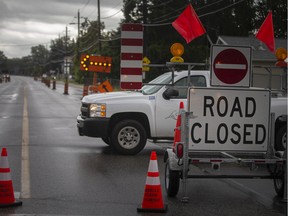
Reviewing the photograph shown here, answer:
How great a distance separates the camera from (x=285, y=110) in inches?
429

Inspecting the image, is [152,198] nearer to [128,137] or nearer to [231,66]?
[231,66]

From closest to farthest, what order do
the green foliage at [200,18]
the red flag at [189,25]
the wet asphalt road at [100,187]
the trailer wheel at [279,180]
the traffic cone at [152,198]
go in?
the traffic cone at [152,198]
the wet asphalt road at [100,187]
the trailer wheel at [279,180]
the red flag at [189,25]
the green foliage at [200,18]

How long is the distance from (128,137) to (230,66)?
4.46 meters

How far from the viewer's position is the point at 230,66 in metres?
7.16

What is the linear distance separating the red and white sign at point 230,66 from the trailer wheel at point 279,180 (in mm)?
1286

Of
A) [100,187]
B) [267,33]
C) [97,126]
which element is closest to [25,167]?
[100,187]

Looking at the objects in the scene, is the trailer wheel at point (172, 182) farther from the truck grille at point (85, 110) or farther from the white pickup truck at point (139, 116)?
the truck grille at point (85, 110)

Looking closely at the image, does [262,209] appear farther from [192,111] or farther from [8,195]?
[8,195]

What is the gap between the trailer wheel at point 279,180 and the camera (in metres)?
7.12

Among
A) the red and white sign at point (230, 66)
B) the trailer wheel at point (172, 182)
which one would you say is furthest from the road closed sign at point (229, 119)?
the trailer wheel at point (172, 182)

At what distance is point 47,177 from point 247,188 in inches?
130

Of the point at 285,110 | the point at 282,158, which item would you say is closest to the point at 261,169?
the point at 285,110

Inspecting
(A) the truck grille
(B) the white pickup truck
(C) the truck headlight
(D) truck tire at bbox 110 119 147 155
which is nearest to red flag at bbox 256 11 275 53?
(B) the white pickup truck

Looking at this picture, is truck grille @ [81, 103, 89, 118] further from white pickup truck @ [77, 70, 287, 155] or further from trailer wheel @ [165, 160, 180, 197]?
trailer wheel @ [165, 160, 180, 197]
